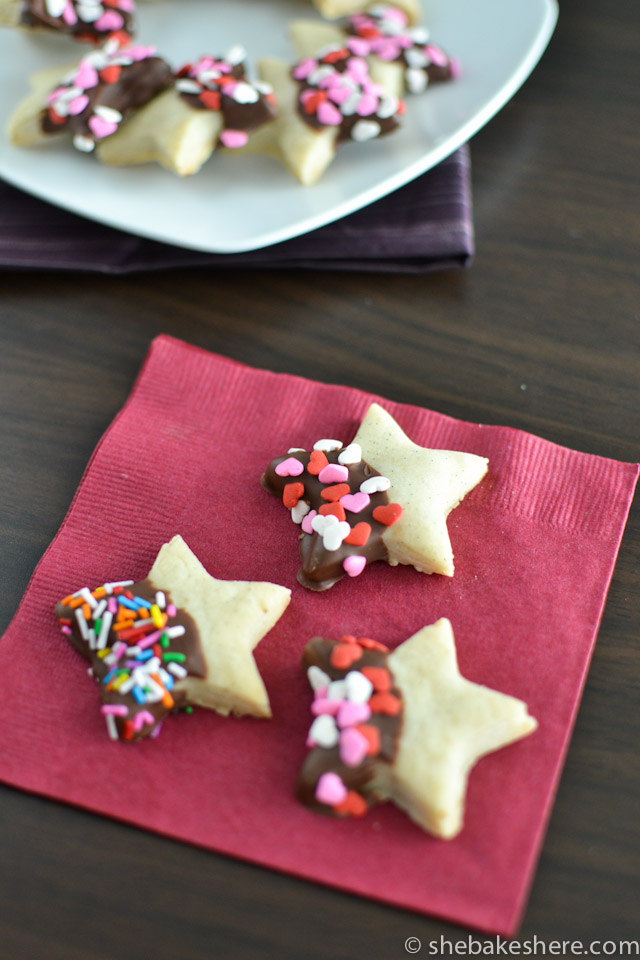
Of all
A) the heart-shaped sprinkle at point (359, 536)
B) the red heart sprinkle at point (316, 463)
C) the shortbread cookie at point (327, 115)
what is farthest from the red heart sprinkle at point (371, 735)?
the shortbread cookie at point (327, 115)

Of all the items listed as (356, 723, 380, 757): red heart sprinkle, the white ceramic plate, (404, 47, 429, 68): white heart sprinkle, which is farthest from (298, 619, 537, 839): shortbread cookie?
(404, 47, 429, 68): white heart sprinkle

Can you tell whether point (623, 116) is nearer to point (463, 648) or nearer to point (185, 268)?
point (185, 268)

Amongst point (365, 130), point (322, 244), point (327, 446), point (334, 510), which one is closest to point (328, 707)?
point (334, 510)

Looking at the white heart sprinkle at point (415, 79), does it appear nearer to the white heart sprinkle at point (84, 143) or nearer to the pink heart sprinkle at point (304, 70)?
the pink heart sprinkle at point (304, 70)

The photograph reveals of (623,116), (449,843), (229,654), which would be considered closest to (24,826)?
(229,654)

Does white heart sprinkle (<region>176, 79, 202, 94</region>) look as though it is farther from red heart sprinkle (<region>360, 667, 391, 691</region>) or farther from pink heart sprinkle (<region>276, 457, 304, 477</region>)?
red heart sprinkle (<region>360, 667, 391, 691</region>)

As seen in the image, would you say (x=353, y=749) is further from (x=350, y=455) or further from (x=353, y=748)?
(x=350, y=455)
